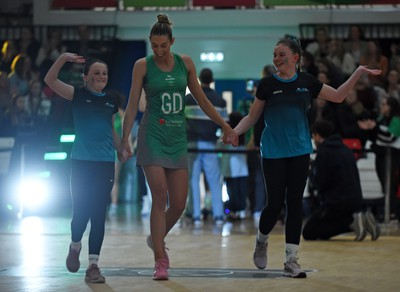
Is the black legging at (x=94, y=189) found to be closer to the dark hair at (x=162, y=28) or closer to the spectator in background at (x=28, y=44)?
the dark hair at (x=162, y=28)

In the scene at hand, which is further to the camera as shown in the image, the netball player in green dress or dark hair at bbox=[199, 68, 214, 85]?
dark hair at bbox=[199, 68, 214, 85]

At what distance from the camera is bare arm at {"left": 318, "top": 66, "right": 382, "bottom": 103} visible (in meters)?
8.21

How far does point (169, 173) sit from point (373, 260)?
91.0 inches

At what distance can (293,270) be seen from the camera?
8.12m

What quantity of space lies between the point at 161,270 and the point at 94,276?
0.49 meters

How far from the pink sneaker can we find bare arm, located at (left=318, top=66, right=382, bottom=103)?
5.76 ft

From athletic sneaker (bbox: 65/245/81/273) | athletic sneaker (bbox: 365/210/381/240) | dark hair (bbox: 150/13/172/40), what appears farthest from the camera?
athletic sneaker (bbox: 365/210/381/240)

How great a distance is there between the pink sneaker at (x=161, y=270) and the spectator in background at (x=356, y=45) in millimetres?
11720

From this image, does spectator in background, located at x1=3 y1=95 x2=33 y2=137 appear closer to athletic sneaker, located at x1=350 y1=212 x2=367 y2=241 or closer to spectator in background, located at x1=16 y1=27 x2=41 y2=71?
spectator in background, located at x1=16 y1=27 x2=41 y2=71

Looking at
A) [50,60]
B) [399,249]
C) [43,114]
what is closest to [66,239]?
[399,249]

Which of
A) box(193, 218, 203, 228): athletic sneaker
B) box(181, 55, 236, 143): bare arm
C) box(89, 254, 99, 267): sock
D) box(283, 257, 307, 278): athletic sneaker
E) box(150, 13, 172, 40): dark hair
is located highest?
box(150, 13, 172, 40): dark hair

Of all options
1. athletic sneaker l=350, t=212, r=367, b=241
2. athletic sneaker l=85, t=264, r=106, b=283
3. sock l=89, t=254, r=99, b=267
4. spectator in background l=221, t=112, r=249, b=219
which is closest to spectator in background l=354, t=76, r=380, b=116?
spectator in background l=221, t=112, r=249, b=219

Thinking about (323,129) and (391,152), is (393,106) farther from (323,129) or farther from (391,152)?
(323,129)

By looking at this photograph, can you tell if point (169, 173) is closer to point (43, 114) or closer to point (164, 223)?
point (164, 223)
